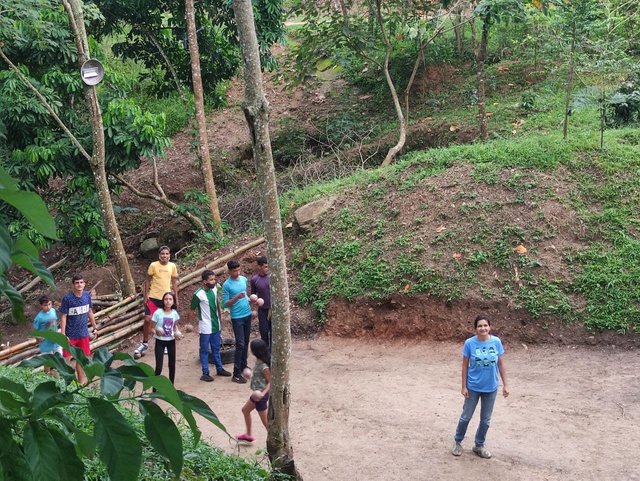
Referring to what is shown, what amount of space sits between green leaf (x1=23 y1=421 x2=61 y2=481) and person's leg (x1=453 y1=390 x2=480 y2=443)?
18.5ft

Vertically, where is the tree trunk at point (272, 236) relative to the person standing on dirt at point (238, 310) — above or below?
above

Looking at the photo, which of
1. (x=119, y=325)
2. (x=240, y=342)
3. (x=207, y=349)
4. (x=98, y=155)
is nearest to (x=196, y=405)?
(x=240, y=342)

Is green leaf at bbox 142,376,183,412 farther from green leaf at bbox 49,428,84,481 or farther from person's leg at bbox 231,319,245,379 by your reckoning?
person's leg at bbox 231,319,245,379

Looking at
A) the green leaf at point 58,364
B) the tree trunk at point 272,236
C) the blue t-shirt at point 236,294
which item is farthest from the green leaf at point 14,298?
the blue t-shirt at point 236,294

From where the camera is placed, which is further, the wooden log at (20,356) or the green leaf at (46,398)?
the wooden log at (20,356)

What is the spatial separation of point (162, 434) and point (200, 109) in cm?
1185

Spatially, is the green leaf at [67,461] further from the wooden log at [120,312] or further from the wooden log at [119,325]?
the wooden log at [120,312]

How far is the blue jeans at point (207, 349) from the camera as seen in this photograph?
9297mm

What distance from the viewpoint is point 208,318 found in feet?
30.2

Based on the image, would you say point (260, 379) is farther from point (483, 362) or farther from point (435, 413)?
point (435, 413)

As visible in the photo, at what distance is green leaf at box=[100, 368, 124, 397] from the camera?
1443 millimetres

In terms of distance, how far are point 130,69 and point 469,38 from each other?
948cm

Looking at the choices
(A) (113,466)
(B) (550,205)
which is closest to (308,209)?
(B) (550,205)

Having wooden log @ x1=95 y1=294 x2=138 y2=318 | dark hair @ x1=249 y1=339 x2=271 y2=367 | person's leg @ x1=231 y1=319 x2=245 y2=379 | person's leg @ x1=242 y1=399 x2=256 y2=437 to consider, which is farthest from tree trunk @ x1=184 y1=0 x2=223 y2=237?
dark hair @ x1=249 y1=339 x2=271 y2=367
